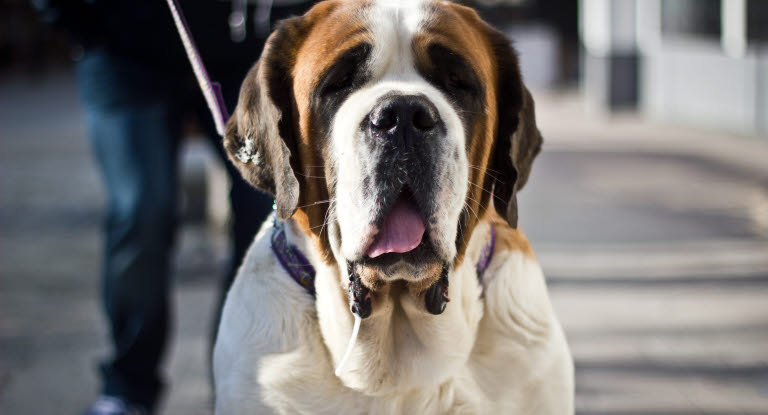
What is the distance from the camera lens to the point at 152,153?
321 centimetres

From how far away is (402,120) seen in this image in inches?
77.3

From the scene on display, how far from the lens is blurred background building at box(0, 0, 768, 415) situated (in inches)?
159

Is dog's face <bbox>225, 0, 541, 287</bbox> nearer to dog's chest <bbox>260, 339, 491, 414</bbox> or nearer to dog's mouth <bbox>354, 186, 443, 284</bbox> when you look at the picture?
dog's mouth <bbox>354, 186, 443, 284</bbox>

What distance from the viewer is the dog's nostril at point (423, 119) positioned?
198 centimetres

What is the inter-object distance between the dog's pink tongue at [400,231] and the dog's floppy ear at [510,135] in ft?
1.18

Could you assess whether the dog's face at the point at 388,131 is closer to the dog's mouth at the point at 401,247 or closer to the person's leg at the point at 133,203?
the dog's mouth at the point at 401,247

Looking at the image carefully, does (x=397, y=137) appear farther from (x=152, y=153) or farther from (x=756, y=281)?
(x=756, y=281)

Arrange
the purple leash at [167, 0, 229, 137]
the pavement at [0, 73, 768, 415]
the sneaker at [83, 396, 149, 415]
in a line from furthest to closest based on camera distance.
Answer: the pavement at [0, 73, 768, 415] → the sneaker at [83, 396, 149, 415] → the purple leash at [167, 0, 229, 137]

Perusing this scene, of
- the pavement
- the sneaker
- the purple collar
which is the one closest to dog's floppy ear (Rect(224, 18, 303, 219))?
the purple collar

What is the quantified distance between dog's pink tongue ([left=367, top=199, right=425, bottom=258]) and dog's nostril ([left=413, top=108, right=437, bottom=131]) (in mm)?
181

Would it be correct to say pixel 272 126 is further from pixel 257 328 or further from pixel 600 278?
pixel 600 278

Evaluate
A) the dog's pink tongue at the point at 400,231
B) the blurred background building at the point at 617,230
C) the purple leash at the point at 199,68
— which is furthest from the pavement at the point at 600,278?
the dog's pink tongue at the point at 400,231

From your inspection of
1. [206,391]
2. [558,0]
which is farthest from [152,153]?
[558,0]

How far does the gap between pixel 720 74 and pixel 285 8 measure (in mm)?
9359
